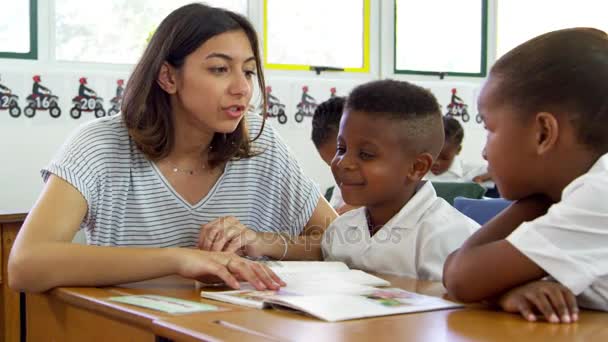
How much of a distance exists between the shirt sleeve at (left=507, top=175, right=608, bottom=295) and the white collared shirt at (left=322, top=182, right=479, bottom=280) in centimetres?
50

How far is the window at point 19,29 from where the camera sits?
13.0 feet

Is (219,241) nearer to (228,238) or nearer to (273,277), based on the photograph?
(228,238)

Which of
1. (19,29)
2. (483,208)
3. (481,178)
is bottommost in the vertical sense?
(481,178)

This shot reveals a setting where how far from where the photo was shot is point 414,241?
5.39 ft

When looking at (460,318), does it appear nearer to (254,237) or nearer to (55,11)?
(254,237)

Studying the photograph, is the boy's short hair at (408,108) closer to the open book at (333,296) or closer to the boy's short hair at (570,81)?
the open book at (333,296)

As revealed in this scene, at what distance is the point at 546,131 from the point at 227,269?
61 cm

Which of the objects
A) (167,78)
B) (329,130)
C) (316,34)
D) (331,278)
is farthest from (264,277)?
(316,34)

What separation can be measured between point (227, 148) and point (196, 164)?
3.5 inches

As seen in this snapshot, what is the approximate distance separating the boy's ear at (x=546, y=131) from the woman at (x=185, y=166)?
28.6 inches

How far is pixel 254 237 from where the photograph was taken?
1.77 meters

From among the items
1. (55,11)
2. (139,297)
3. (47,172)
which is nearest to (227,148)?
(47,172)

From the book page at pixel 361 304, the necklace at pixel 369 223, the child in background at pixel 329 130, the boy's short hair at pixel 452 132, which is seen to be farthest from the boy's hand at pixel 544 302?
A: the boy's short hair at pixel 452 132

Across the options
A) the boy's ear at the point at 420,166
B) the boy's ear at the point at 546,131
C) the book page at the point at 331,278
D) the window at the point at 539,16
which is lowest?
the book page at the point at 331,278
